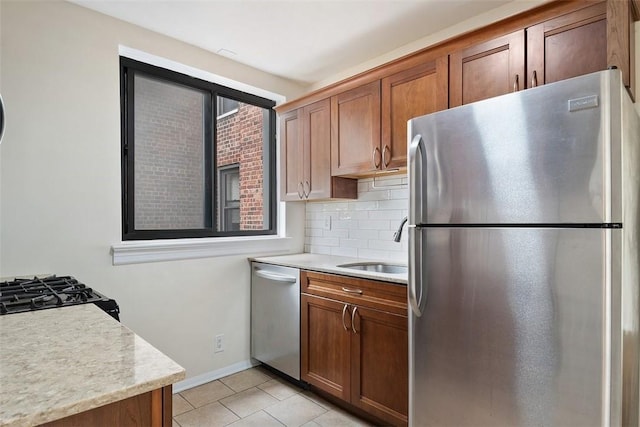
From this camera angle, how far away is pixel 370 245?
2.88 meters

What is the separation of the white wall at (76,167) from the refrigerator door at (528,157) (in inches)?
74.2

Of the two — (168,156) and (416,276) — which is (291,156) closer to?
(168,156)

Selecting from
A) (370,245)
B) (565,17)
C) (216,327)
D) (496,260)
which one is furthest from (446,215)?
(216,327)

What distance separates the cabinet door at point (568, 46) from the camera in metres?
1.55

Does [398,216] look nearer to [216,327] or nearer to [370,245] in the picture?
[370,245]

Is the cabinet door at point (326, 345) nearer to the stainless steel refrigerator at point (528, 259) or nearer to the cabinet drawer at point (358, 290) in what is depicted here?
the cabinet drawer at point (358, 290)

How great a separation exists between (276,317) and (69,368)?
78.8 inches

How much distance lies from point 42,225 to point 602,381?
8.59ft

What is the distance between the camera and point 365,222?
2924 mm

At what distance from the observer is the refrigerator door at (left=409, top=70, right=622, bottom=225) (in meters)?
1.11

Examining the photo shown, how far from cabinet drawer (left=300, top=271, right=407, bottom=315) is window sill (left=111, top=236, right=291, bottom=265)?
69 cm

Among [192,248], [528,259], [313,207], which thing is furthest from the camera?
[313,207]

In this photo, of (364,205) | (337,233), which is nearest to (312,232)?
(337,233)

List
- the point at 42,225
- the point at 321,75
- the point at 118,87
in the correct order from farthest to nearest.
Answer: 1. the point at 321,75
2. the point at 118,87
3. the point at 42,225
